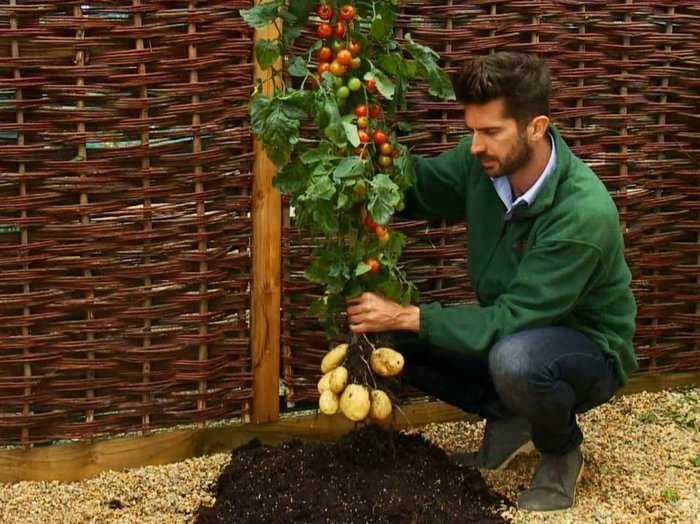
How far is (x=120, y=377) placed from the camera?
3.33m

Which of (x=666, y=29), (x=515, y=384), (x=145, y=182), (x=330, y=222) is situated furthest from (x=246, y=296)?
(x=666, y=29)

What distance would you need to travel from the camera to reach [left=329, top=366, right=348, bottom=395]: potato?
3.00 m

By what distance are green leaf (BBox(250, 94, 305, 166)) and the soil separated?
0.98 m

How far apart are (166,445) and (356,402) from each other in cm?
86

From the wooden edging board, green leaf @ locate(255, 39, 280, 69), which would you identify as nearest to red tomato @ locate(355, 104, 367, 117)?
green leaf @ locate(255, 39, 280, 69)

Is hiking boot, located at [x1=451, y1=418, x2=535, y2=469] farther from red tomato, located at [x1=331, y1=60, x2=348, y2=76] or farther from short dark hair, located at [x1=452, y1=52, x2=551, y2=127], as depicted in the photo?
red tomato, located at [x1=331, y1=60, x2=348, y2=76]

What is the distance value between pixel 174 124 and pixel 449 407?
60.3 inches

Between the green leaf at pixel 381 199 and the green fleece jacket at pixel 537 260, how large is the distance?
40 centimetres

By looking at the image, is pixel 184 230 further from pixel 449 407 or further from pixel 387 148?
pixel 449 407

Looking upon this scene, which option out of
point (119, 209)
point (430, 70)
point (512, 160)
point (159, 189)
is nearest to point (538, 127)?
point (512, 160)

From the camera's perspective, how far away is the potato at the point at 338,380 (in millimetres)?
2996

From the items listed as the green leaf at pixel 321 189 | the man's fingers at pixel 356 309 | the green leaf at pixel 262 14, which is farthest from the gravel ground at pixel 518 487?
the green leaf at pixel 262 14

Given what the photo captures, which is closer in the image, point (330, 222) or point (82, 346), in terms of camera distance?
point (330, 222)

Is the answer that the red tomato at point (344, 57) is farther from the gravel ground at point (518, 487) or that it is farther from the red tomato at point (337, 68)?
the gravel ground at point (518, 487)
